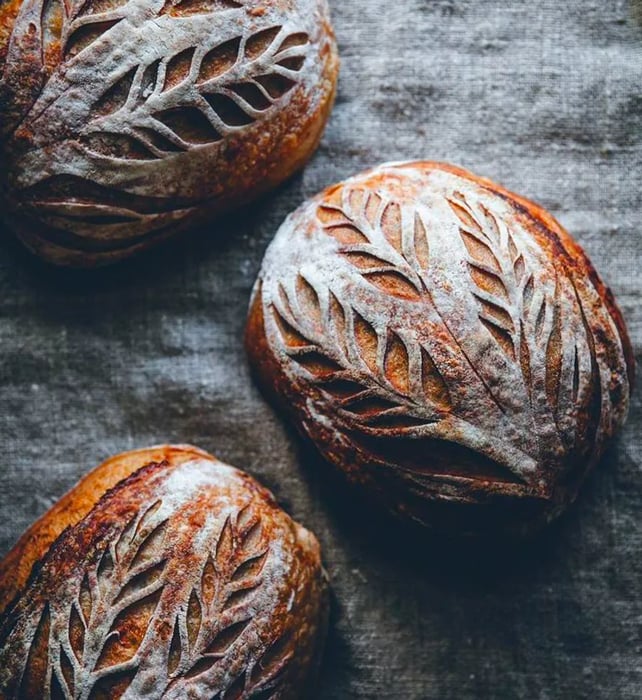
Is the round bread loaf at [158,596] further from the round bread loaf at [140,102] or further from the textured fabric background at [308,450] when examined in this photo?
the round bread loaf at [140,102]

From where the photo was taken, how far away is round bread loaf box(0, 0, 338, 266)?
122 cm

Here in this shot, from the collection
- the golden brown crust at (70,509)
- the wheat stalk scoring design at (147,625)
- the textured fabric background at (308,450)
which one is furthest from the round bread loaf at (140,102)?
the wheat stalk scoring design at (147,625)

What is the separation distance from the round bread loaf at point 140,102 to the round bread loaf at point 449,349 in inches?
7.5

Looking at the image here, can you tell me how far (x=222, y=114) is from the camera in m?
1.27

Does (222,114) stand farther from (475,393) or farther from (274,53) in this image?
(475,393)

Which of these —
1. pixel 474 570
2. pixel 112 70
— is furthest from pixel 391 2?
pixel 474 570

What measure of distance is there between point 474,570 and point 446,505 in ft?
0.71

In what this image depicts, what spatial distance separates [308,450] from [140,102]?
2.15 ft

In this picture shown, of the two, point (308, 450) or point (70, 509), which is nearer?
point (70, 509)

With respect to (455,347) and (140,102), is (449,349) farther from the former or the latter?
(140,102)

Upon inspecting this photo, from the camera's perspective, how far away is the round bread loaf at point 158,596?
1195 millimetres

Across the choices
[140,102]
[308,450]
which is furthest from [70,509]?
[140,102]

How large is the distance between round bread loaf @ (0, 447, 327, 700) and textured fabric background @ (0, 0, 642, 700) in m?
0.14

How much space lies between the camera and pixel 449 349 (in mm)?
1207
